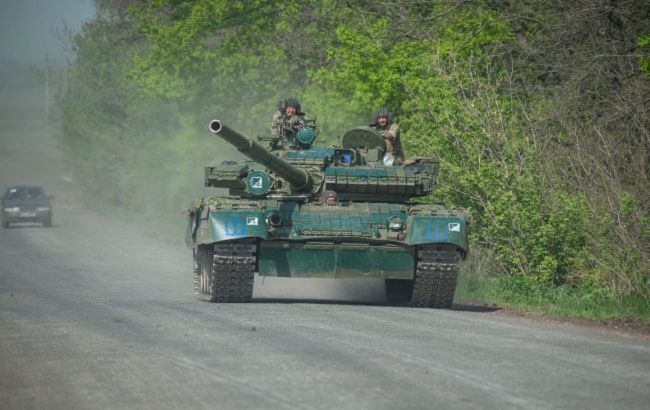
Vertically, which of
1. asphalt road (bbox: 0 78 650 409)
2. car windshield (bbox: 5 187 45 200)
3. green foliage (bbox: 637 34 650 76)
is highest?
green foliage (bbox: 637 34 650 76)

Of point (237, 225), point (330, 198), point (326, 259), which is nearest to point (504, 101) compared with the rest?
point (330, 198)

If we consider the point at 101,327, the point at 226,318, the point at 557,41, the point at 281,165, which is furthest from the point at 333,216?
the point at 557,41

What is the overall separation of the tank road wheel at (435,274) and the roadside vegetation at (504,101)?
3.34 ft

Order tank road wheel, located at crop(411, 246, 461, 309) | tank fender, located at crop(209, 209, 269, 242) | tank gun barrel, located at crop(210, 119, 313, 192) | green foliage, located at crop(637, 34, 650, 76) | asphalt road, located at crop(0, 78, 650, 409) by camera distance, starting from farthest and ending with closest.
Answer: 1. green foliage, located at crop(637, 34, 650, 76)
2. tank road wheel, located at crop(411, 246, 461, 309)
3. tank fender, located at crop(209, 209, 269, 242)
4. tank gun barrel, located at crop(210, 119, 313, 192)
5. asphalt road, located at crop(0, 78, 650, 409)

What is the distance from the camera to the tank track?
58.7ft

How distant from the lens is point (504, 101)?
2234 cm

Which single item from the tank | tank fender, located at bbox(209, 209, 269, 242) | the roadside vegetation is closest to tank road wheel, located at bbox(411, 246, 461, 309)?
the tank

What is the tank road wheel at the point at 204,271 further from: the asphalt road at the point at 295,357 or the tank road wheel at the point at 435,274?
the tank road wheel at the point at 435,274

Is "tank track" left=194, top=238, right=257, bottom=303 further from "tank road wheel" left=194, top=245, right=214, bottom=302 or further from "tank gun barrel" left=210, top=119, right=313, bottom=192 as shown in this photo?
"tank gun barrel" left=210, top=119, right=313, bottom=192

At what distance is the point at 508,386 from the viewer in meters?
10.2

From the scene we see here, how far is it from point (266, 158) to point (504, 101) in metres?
5.88

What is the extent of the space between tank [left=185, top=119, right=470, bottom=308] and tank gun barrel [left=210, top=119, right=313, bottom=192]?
0.05 ft

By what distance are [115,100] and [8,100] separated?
81688 millimetres

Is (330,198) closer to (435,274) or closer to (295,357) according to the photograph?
(435,274)
